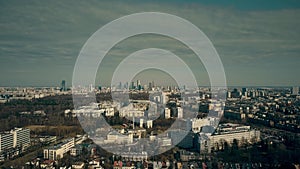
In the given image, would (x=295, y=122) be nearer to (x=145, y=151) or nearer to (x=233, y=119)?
(x=233, y=119)

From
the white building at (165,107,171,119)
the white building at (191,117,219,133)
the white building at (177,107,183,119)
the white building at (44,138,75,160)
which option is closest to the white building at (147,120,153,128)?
the white building at (165,107,171,119)

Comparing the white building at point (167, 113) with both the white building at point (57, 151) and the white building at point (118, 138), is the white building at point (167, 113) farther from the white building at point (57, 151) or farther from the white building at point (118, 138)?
the white building at point (57, 151)

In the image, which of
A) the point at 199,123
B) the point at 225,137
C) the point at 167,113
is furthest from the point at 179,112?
the point at 225,137

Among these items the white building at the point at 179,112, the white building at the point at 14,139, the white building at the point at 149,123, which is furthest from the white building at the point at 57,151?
the white building at the point at 179,112

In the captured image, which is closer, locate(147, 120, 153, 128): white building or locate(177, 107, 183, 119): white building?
locate(147, 120, 153, 128): white building

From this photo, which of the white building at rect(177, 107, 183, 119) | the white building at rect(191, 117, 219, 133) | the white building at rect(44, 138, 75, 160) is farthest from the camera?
the white building at rect(177, 107, 183, 119)

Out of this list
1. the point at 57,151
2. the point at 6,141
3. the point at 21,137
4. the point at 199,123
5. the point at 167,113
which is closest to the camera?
the point at 57,151

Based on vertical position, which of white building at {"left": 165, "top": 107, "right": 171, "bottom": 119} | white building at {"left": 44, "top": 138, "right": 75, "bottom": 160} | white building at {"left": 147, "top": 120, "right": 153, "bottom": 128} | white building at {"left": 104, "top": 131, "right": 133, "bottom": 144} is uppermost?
white building at {"left": 165, "top": 107, "right": 171, "bottom": 119}

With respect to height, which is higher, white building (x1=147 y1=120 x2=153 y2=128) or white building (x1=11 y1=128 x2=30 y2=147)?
white building (x1=147 y1=120 x2=153 y2=128)

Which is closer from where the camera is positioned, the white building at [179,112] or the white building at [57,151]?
the white building at [57,151]

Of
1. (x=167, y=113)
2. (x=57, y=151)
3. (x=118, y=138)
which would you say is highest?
(x=167, y=113)

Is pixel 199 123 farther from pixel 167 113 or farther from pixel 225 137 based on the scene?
pixel 167 113

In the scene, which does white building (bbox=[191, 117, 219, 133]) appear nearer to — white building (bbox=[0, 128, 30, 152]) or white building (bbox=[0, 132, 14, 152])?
white building (bbox=[0, 128, 30, 152])
